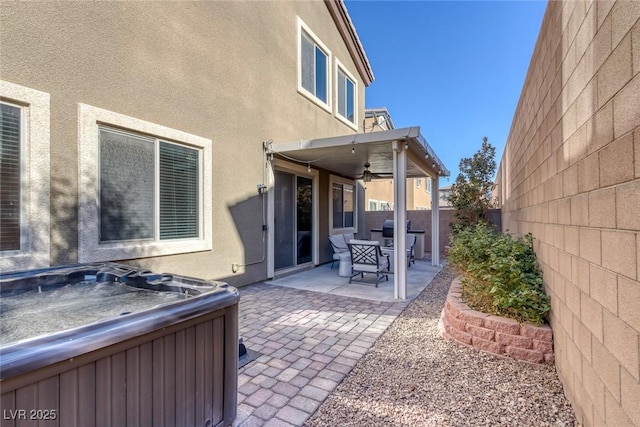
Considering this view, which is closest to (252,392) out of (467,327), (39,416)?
(39,416)

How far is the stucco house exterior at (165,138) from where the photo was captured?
3389 millimetres

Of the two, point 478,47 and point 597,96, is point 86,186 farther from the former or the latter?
point 478,47

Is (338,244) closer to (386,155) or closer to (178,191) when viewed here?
(386,155)

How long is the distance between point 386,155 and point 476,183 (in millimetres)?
4791

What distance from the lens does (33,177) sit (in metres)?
3.38

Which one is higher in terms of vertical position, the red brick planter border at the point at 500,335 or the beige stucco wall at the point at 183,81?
the beige stucco wall at the point at 183,81

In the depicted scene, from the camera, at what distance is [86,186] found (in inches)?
151

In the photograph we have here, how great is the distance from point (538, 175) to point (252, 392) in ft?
12.6

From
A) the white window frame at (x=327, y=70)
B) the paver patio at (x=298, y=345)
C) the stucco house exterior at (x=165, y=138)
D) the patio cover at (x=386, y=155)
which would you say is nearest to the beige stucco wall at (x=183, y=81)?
the stucco house exterior at (x=165, y=138)

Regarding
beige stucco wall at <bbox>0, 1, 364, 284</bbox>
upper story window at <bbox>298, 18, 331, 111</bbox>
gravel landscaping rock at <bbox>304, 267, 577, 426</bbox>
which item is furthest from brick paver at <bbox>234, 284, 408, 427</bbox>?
upper story window at <bbox>298, 18, 331, 111</bbox>

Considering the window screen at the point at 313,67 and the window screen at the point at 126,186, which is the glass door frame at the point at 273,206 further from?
the window screen at the point at 126,186

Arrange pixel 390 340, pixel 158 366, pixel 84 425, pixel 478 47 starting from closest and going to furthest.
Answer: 1. pixel 84 425
2. pixel 158 366
3. pixel 390 340
4. pixel 478 47

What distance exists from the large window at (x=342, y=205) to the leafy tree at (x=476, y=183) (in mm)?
3463

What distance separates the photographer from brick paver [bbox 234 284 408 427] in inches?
99.0
